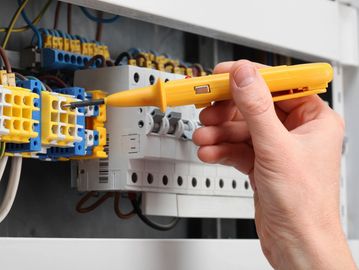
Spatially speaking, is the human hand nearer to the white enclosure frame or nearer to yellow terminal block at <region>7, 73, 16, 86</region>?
the white enclosure frame

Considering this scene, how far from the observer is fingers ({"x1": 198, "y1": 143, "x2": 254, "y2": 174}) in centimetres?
91

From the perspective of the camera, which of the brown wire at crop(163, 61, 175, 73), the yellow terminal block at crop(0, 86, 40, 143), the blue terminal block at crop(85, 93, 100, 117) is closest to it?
the yellow terminal block at crop(0, 86, 40, 143)

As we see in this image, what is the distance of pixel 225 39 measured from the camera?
106 centimetres

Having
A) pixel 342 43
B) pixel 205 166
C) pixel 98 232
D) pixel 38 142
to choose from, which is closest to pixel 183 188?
pixel 205 166

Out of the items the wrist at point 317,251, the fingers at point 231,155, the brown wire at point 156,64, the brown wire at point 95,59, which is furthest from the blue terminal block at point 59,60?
the wrist at point 317,251

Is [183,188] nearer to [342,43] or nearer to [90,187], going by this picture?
[90,187]

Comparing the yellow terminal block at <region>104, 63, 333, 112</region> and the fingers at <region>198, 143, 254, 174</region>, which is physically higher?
the yellow terminal block at <region>104, 63, 333, 112</region>

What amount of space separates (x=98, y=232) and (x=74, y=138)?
1.01ft

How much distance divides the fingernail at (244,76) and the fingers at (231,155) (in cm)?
13

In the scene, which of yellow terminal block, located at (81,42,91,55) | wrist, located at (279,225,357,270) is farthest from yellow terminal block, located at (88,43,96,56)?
wrist, located at (279,225,357,270)

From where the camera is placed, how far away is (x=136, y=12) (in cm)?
88

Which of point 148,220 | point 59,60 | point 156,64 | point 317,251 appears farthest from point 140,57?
point 317,251

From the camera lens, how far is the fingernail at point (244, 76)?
806 mm

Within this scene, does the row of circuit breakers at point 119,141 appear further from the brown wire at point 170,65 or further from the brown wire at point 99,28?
the brown wire at point 99,28
